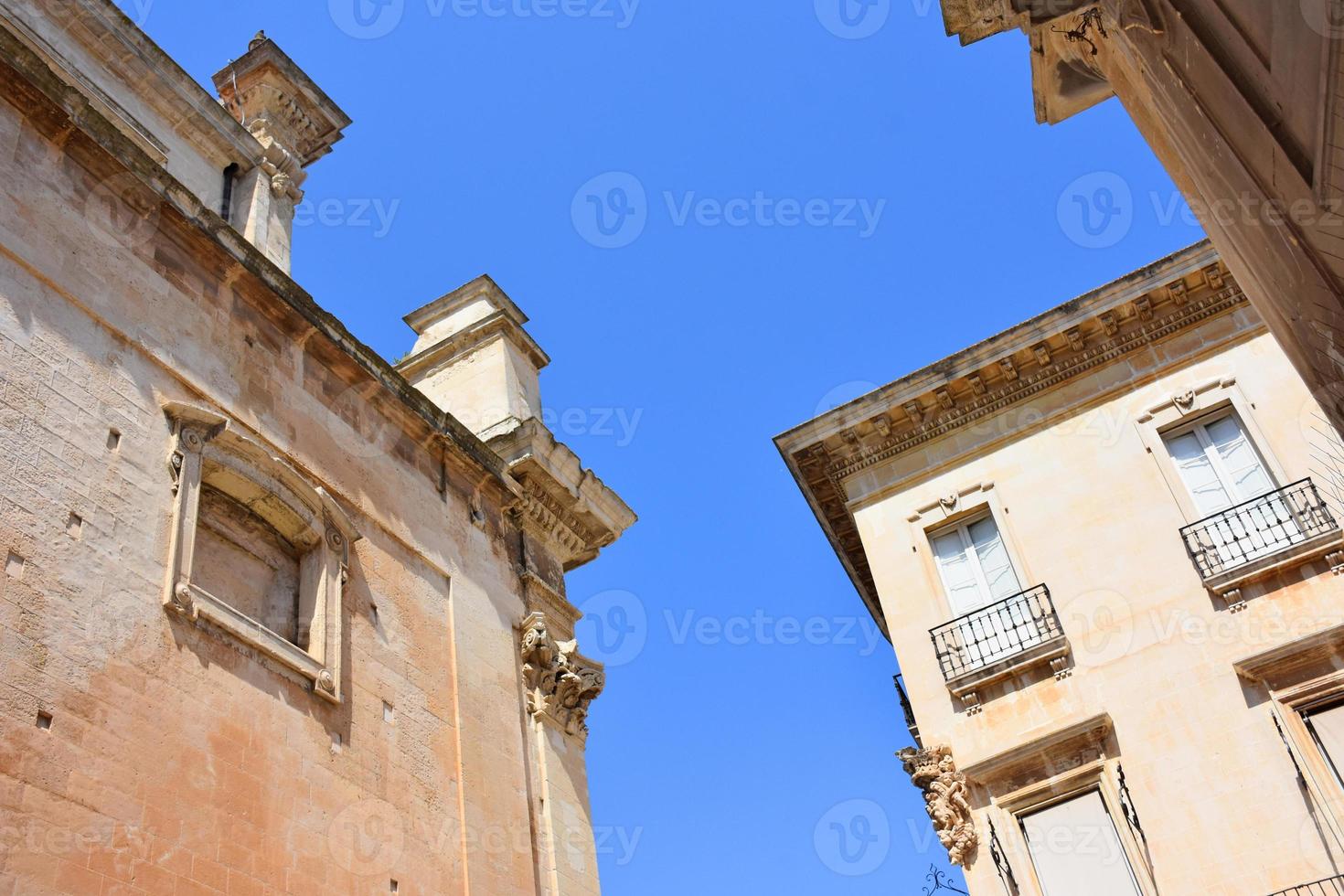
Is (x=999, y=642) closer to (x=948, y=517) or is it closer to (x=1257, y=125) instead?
(x=948, y=517)

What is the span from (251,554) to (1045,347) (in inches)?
437

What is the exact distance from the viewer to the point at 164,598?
8391 mm

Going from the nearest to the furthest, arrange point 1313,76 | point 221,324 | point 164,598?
point 1313,76 < point 164,598 < point 221,324

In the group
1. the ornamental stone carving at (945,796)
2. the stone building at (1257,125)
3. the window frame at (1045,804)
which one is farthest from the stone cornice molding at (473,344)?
the stone building at (1257,125)

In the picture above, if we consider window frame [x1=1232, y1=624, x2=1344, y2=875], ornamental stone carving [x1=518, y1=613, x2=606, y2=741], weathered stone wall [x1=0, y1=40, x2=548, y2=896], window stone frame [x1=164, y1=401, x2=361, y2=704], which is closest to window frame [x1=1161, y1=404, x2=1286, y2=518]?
window frame [x1=1232, y1=624, x2=1344, y2=875]

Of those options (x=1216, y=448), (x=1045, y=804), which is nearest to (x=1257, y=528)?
(x=1216, y=448)

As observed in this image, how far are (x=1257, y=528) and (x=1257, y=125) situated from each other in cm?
1055

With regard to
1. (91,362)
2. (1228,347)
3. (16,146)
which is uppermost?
(1228,347)

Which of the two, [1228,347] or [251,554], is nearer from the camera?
[251,554]

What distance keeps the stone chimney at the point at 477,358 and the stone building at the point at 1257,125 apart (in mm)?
7556

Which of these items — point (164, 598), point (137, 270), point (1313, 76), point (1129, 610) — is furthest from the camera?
point (1129, 610)

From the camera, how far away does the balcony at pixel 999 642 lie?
14.9 meters

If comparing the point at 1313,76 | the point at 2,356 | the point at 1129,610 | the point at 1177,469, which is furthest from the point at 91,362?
the point at 1177,469

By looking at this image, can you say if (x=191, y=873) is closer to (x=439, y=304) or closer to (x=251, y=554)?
(x=251, y=554)
